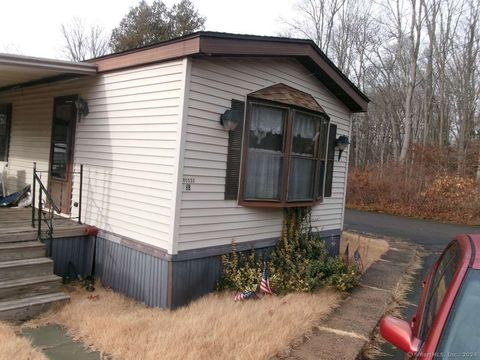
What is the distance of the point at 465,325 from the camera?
2.04 meters

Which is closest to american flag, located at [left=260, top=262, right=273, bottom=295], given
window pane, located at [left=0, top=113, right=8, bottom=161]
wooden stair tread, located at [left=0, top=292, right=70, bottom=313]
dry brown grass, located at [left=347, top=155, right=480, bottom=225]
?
wooden stair tread, located at [left=0, top=292, right=70, bottom=313]

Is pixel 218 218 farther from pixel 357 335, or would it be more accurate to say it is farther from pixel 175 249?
pixel 357 335

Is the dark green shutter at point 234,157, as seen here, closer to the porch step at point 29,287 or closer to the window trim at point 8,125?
the porch step at point 29,287

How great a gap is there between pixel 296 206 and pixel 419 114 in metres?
25.8

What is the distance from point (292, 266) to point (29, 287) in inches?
135

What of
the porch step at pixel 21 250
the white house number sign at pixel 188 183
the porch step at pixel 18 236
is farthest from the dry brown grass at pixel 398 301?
the porch step at pixel 18 236

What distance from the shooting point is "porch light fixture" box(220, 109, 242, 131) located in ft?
17.7

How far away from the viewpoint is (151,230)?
536cm

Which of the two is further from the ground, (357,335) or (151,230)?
(151,230)

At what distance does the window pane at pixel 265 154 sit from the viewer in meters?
5.93

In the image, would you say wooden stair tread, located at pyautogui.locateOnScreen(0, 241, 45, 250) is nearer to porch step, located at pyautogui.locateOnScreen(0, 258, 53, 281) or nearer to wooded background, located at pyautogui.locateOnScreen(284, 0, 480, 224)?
porch step, located at pyautogui.locateOnScreen(0, 258, 53, 281)

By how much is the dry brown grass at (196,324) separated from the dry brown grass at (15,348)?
437mm

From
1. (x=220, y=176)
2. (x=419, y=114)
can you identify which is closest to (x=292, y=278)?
(x=220, y=176)

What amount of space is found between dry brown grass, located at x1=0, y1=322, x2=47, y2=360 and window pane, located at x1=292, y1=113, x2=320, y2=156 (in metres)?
4.20
